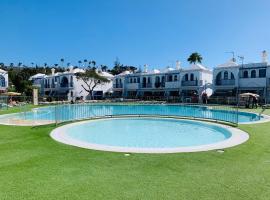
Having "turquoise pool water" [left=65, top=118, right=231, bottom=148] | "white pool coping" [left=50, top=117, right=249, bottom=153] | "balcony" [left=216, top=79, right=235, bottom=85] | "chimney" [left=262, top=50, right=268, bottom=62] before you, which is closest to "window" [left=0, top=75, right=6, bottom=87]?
"turquoise pool water" [left=65, top=118, right=231, bottom=148]

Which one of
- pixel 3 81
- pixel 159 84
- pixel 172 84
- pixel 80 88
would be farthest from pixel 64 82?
pixel 172 84

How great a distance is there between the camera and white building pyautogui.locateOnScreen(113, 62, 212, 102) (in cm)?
4084

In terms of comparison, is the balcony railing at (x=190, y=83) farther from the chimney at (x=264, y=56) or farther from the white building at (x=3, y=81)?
the white building at (x=3, y=81)

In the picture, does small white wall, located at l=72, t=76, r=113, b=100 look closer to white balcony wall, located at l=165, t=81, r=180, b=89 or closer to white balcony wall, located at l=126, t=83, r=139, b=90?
white balcony wall, located at l=126, t=83, r=139, b=90

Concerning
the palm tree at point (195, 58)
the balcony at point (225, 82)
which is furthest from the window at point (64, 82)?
the balcony at point (225, 82)

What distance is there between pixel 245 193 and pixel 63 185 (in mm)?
3614

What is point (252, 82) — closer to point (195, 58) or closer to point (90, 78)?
point (195, 58)

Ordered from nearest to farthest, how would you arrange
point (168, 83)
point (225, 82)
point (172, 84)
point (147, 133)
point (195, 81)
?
point (147, 133), point (225, 82), point (195, 81), point (172, 84), point (168, 83)

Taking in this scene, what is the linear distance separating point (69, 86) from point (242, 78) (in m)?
32.4

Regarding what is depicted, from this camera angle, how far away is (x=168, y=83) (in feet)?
147

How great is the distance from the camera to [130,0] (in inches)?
862

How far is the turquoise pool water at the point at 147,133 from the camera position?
12.0 metres

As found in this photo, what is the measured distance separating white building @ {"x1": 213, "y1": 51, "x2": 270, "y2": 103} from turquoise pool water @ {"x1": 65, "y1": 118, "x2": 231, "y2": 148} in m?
21.4

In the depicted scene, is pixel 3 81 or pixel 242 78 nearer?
pixel 242 78
